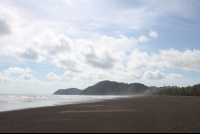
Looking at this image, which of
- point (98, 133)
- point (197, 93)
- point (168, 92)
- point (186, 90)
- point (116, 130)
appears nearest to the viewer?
point (98, 133)

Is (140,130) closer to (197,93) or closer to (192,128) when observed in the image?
(192,128)

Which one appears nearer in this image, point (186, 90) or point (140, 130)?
point (140, 130)

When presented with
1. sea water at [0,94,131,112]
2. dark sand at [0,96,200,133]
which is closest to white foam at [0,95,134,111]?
sea water at [0,94,131,112]

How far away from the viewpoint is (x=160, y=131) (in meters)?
8.58

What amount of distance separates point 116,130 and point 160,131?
2.54 meters

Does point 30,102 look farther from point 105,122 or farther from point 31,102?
point 105,122

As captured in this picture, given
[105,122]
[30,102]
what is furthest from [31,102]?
[105,122]

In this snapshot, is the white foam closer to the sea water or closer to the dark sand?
the sea water

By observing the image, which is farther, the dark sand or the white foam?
the white foam

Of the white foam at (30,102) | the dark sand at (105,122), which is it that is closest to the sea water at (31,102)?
the white foam at (30,102)

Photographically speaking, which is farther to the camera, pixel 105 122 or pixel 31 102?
pixel 31 102

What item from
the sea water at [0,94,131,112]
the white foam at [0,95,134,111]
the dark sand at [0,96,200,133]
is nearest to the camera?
the dark sand at [0,96,200,133]

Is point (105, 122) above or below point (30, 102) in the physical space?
above

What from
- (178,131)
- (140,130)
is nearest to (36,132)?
(140,130)
